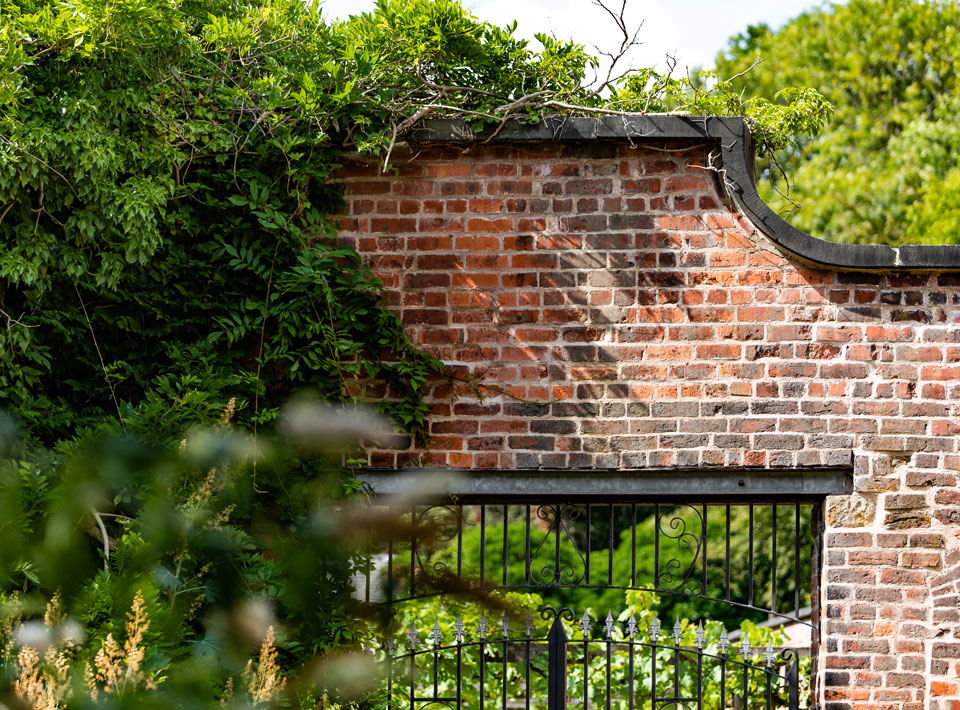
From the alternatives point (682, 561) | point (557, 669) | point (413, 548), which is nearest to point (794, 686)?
point (557, 669)

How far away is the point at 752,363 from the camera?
13.3 feet

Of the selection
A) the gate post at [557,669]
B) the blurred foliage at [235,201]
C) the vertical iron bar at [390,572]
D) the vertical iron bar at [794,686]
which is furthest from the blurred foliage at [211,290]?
the vertical iron bar at [794,686]

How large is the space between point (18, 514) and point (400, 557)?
1.72 m

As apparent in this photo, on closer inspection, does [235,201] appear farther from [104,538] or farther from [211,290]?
[104,538]

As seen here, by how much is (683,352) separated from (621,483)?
629mm

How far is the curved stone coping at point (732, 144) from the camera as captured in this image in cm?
397

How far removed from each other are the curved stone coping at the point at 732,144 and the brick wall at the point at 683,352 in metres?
0.07

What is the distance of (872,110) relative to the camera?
1675 cm

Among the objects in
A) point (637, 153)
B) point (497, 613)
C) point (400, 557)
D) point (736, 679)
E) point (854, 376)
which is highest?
point (637, 153)

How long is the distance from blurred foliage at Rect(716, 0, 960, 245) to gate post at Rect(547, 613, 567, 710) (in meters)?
11.0

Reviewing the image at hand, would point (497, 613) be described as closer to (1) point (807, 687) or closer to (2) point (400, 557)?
(2) point (400, 557)

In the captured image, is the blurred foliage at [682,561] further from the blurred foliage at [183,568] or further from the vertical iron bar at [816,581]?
the blurred foliage at [183,568]

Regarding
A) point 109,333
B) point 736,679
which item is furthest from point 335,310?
point 736,679

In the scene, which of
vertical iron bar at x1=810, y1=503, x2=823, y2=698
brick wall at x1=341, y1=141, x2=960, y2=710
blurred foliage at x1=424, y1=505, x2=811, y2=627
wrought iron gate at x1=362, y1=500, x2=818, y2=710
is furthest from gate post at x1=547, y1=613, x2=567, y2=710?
blurred foliage at x1=424, y1=505, x2=811, y2=627
